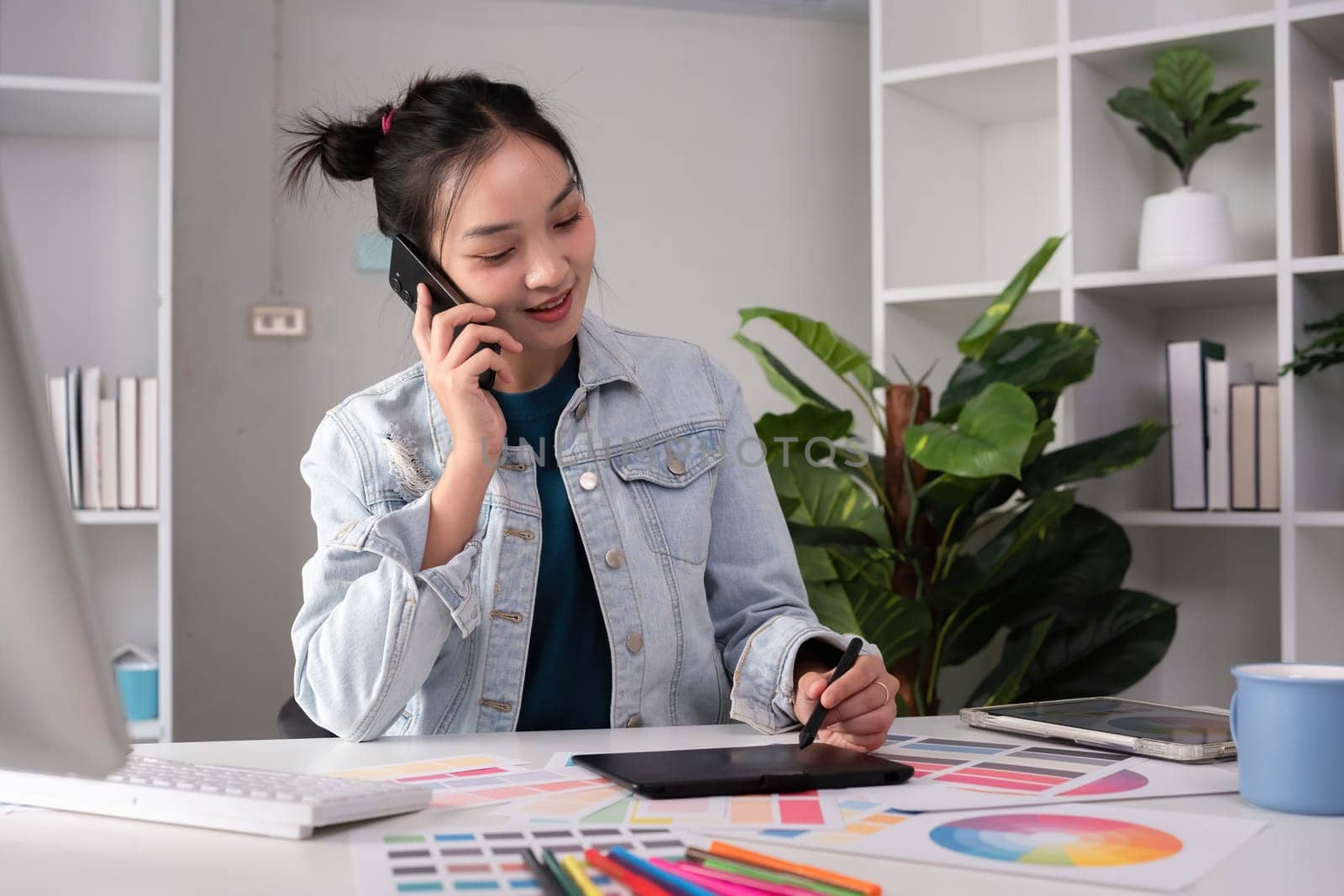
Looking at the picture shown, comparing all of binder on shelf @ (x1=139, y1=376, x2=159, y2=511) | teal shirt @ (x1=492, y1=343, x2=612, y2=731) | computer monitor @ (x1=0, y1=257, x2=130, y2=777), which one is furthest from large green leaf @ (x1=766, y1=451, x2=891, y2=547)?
computer monitor @ (x1=0, y1=257, x2=130, y2=777)

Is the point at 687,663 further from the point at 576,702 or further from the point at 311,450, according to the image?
the point at 311,450

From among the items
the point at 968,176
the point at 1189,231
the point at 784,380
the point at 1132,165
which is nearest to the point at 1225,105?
the point at 1189,231

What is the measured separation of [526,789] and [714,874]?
0.89 feet

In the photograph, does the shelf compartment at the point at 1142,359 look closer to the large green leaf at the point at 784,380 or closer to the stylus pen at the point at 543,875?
the large green leaf at the point at 784,380

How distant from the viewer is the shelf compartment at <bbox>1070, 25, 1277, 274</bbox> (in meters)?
2.41

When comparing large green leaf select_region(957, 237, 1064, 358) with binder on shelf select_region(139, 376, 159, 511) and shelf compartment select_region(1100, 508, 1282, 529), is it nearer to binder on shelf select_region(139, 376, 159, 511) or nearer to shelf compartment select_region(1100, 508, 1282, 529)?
shelf compartment select_region(1100, 508, 1282, 529)

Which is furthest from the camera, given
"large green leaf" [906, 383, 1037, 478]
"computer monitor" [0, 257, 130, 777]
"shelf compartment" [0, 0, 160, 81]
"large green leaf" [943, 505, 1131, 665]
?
"shelf compartment" [0, 0, 160, 81]

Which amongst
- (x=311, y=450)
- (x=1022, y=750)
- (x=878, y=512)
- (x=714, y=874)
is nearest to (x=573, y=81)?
(x=878, y=512)

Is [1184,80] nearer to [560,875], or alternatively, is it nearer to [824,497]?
[824,497]

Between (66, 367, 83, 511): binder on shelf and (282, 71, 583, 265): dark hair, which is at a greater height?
(282, 71, 583, 265): dark hair

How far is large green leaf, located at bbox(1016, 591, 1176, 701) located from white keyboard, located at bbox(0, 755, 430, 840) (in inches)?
67.2

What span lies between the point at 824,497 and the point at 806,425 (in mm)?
141

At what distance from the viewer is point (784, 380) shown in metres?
2.45

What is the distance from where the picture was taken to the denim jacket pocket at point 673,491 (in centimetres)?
137
